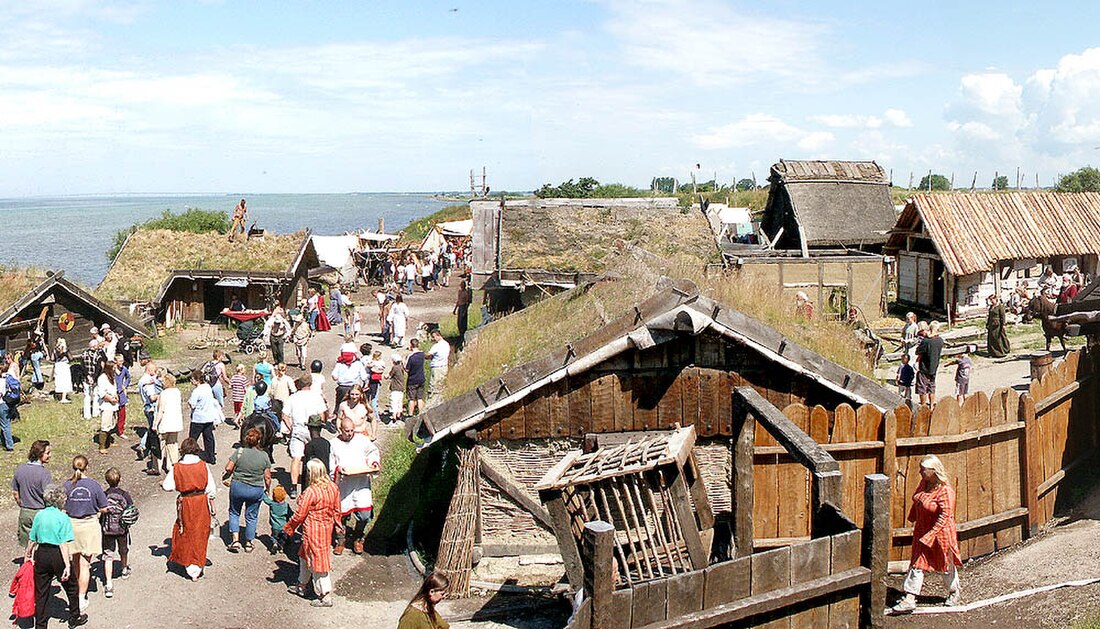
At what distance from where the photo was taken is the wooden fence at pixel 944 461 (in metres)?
9.48

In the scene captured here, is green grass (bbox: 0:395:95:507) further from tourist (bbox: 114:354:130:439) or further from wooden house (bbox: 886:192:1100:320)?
wooden house (bbox: 886:192:1100:320)

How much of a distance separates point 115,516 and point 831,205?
31.2 m

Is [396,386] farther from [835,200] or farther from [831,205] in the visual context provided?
[835,200]

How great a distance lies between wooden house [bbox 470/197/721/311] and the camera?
2191cm

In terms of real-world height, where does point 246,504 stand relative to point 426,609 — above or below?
below

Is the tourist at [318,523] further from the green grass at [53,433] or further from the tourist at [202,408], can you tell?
the green grass at [53,433]

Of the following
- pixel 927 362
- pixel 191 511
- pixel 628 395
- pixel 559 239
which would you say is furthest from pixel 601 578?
pixel 559 239

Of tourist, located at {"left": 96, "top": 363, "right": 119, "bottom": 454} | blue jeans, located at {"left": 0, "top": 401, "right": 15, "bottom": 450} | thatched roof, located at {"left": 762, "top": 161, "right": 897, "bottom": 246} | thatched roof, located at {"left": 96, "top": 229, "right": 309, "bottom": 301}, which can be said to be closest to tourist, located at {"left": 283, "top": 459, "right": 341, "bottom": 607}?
tourist, located at {"left": 96, "top": 363, "right": 119, "bottom": 454}

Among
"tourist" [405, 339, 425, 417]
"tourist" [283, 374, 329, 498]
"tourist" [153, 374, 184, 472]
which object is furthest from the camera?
"tourist" [405, 339, 425, 417]

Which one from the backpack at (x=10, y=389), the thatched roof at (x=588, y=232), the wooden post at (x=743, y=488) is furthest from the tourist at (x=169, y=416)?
the wooden post at (x=743, y=488)

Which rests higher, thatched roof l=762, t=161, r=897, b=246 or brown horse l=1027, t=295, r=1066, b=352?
thatched roof l=762, t=161, r=897, b=246

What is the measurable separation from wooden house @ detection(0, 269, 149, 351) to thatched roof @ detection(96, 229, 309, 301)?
4526 millimetres

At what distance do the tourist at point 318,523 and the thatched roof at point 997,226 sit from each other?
21.5 m

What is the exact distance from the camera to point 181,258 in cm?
3297
